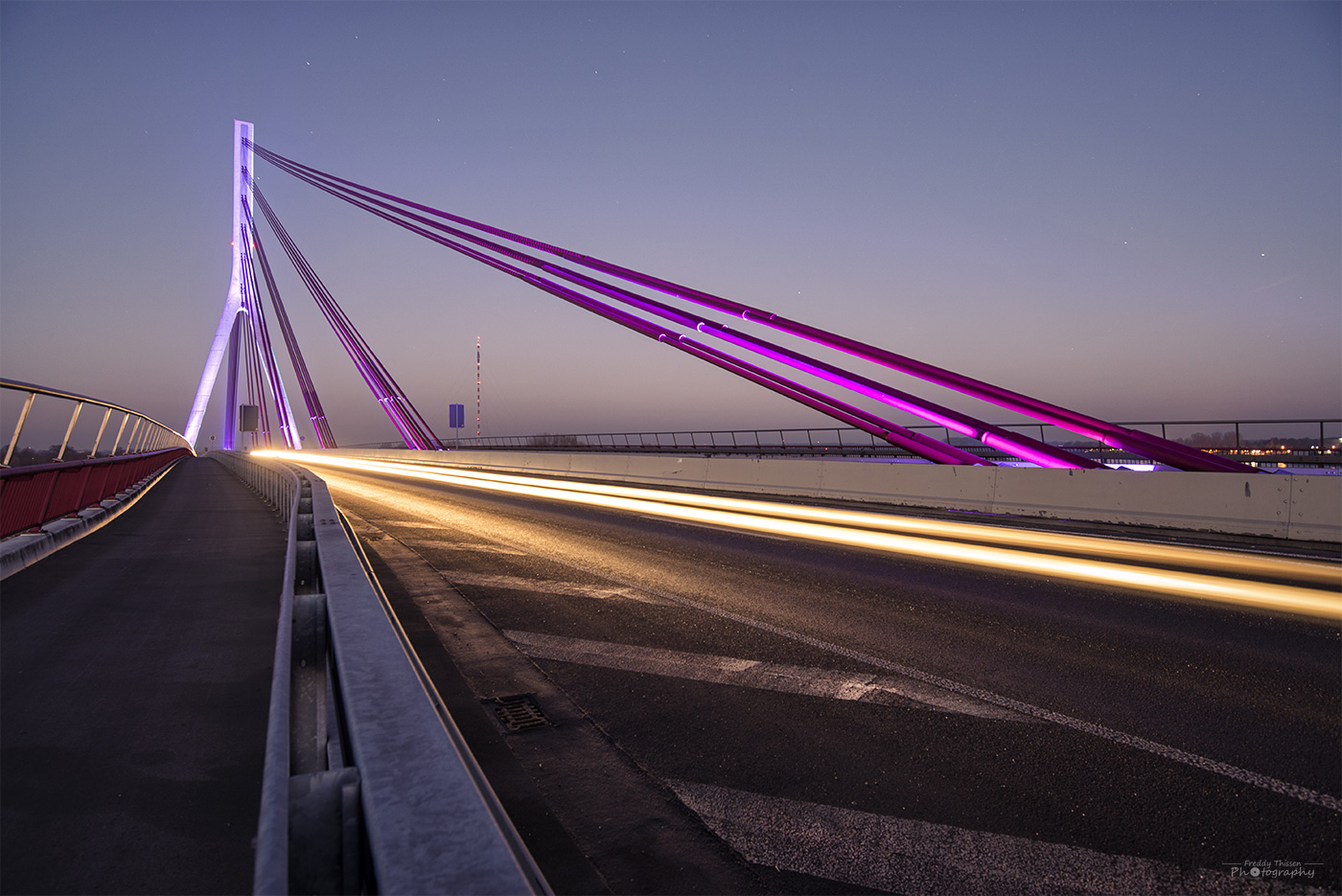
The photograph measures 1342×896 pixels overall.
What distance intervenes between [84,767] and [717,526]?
32.4 feet

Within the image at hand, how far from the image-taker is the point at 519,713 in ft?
14.5

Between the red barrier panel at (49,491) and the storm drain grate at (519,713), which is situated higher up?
the red barrier panel at (49,491)

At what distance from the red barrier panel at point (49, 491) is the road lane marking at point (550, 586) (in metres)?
4.48

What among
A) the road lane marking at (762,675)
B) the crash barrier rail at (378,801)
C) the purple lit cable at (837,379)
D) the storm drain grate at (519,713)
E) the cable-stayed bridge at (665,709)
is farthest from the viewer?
the purple lit cable at (837,379)

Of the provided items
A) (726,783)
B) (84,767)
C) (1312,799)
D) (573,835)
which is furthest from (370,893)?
(1312,799)

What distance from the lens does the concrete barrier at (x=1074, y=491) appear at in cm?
1155

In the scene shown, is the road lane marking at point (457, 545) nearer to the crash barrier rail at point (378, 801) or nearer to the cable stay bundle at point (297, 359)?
the crash barrier rail at point (378, 801)

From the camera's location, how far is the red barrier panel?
804 centimetres

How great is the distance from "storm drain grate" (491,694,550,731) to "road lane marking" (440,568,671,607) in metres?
2.44

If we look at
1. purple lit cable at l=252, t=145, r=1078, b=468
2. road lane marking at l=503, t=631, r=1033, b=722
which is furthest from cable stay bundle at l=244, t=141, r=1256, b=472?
road lane marking at l=503, t=631, r=1033, b=722

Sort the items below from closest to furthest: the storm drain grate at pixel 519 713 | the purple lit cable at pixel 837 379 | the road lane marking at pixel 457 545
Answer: the storm drain grate at pixel 519 713 < the road lane marking at pixel 457 545 < the purple lit cable at pixel 837 379

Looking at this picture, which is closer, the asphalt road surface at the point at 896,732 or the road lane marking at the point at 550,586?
the asphalt road surface at the point at 896,732

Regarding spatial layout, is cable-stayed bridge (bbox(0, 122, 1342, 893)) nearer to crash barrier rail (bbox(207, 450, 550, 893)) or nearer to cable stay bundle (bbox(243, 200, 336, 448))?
crash barrier rail (bbox(207, 450, 550, 893))

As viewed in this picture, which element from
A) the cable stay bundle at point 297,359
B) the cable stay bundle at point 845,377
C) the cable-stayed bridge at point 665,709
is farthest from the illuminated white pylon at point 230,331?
the cable-stayed bridge at point 665,709
